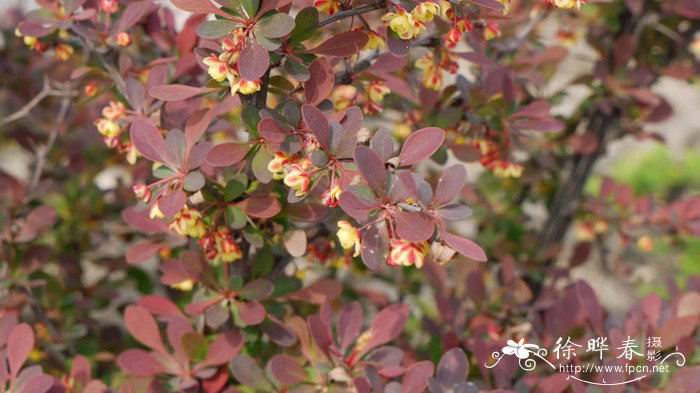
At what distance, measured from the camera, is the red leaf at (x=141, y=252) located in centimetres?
110

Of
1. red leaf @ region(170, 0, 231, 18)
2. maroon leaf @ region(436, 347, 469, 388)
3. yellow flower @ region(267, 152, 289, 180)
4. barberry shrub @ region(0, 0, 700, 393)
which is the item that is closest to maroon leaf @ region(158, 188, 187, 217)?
barberry shrub @ region(0, 0, 700, 393)

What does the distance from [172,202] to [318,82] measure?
23 cm

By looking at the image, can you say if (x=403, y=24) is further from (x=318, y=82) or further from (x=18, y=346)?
(x=18, y=346)

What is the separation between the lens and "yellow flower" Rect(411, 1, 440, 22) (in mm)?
750

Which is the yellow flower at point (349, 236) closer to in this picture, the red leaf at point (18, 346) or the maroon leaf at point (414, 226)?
the maroon leaf at point (414, 226)

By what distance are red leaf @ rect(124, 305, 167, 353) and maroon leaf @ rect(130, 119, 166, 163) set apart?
1.05 feet

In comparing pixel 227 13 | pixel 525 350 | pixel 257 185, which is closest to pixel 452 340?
pixel 525 350

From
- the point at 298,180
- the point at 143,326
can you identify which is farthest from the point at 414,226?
the point at 143,326

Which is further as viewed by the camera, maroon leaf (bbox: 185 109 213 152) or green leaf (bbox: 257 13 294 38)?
maroon leaf (bbox: 185 109 213 152)

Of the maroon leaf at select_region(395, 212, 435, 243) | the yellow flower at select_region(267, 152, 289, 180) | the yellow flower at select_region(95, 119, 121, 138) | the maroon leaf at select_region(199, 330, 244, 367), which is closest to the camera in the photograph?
the maroon leaf at select_region(395, 212, 435, 243)

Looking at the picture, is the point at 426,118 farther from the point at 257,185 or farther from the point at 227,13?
the point at 227,13

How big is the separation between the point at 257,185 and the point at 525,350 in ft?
1.70

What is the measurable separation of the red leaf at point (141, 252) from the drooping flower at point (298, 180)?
0.45m

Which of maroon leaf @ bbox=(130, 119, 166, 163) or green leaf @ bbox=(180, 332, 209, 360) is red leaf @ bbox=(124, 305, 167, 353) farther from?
maroon leaf @ bbox=(130, 119, 166, 163)
